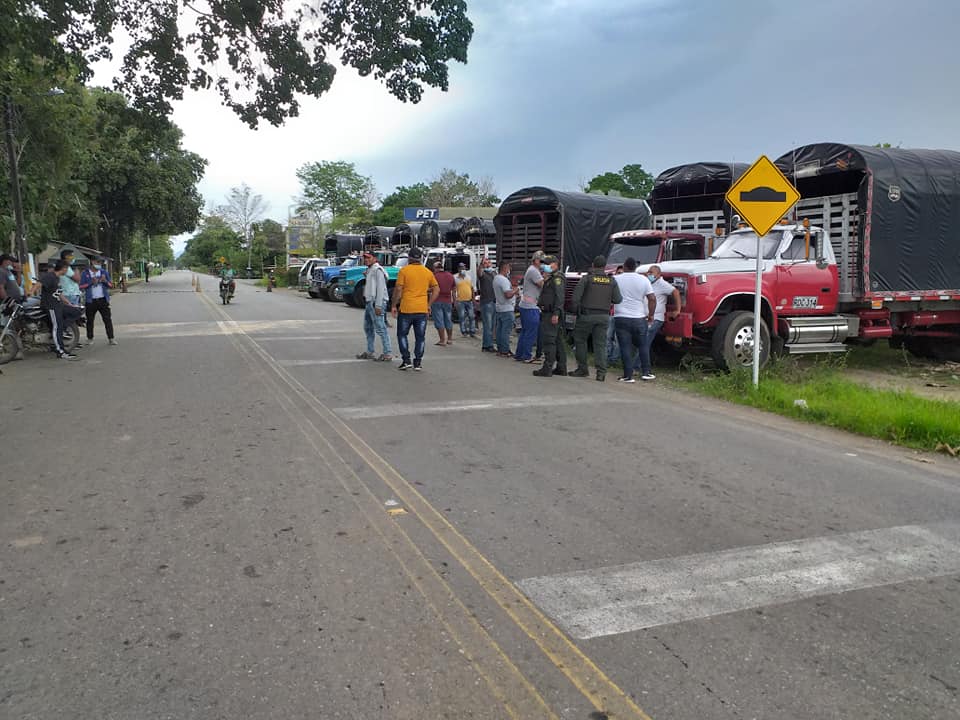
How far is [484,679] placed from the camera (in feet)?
9.66

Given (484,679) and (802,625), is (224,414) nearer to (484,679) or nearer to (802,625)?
(484,679)

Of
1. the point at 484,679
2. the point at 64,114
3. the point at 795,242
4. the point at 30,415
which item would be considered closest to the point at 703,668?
the point at 484,679

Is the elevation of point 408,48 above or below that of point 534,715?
above

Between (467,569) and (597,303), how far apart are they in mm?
7308

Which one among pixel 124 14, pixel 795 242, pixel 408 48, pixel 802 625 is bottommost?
pixel 802 625

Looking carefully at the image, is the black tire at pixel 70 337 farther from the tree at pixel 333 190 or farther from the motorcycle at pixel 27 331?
the tree at pixel 333 190

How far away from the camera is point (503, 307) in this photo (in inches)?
529

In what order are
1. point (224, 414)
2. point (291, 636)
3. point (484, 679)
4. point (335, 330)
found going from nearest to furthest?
point (484, 679) → point (291, 636) → point (224, 414) → point (335, 330)

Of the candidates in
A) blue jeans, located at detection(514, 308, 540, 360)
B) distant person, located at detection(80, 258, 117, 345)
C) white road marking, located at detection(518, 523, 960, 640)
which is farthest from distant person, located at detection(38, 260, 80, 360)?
white road marking, located at detection(518, 523, 960, 640)

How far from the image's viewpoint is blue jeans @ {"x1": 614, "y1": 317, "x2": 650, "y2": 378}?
35.8 ft

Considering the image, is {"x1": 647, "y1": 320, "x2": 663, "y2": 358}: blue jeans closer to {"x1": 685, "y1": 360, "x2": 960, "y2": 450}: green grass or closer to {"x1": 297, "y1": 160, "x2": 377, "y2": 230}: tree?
{"x1": 685, "y1": 360, "x2": 960, "y2": 450}: green grass

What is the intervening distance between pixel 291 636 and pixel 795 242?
34.5 feet

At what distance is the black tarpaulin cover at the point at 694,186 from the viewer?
1370 centimetres

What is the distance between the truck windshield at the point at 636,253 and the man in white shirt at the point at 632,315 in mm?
2820
